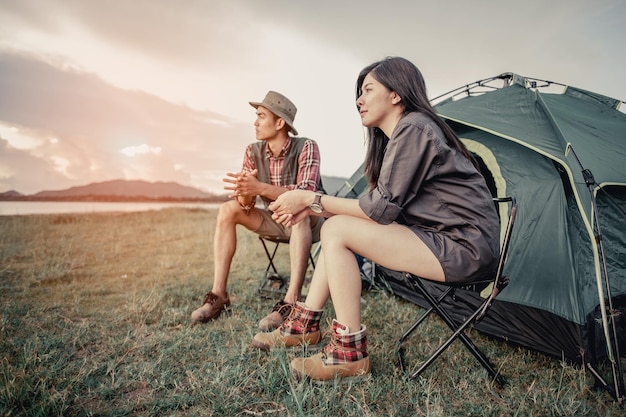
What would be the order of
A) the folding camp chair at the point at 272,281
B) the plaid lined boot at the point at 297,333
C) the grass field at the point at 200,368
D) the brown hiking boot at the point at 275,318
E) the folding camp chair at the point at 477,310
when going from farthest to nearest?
the folding camp chair at the point at 272,281 → the brown hiking boot at the point at 275,318 → the plaid lined boot at the point at 297,333 → the folding camp chair at the point at 477,310 → the grass field at the point at 200,368

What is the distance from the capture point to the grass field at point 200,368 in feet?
5.41

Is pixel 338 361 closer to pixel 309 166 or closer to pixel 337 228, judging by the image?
pixel 337 228

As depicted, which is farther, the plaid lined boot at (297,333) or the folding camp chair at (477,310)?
the plaid lined boot at (297,333)

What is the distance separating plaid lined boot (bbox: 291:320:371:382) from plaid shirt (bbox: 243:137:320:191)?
1.60 metres

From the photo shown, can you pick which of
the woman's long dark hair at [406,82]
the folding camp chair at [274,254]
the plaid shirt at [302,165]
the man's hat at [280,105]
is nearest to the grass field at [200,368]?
the folding camp chair at [274,254]

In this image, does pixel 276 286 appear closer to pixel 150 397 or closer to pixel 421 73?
pixel 150 397

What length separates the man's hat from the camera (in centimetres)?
331

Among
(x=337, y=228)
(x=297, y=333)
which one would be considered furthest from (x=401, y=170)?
(x=297, y=333)

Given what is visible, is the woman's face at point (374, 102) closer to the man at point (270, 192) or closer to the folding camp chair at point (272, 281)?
the man at point (270, 192)

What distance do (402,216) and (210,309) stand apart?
5.88 feet

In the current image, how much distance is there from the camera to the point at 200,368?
2.00 metres

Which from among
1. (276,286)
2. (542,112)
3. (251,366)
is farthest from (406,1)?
(251,366)

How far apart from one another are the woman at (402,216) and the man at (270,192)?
0.81 metres

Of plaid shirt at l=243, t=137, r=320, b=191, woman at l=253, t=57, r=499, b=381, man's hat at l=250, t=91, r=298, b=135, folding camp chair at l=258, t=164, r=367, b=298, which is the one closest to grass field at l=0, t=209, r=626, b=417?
folding camp chair at l=258, t=164, r=367, b=298
